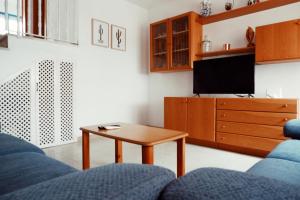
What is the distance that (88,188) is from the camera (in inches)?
16.2

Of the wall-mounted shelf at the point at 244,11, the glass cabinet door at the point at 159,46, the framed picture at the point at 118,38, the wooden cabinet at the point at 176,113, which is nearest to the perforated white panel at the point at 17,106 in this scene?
the framed picture at the point at 118,38

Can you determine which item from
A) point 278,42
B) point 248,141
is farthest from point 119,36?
point 248,141

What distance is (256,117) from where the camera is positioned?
273cm

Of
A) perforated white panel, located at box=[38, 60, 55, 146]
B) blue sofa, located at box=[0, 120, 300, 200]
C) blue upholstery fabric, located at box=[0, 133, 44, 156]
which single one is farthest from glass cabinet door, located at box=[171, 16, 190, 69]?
blue sofa, located at box=[0, 120, 300, 200]

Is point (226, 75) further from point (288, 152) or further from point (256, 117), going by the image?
point (288, 152)

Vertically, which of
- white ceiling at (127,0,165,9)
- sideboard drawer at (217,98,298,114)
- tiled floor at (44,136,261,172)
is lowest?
tiled floor at (44,136,261,172)

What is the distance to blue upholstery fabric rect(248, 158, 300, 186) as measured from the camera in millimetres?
1011

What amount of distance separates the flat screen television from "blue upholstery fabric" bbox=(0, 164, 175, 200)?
9.23 ft

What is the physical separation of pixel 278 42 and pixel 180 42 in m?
1.55

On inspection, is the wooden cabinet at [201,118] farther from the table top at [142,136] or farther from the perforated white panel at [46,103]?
the perforated white panel at [46,103]

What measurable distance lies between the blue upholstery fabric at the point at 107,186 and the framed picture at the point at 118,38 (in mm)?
3887

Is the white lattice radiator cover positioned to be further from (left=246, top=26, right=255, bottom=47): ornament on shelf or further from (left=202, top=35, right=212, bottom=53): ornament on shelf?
(left=246, top=26, right=255, bottom=47): ornament on shelf

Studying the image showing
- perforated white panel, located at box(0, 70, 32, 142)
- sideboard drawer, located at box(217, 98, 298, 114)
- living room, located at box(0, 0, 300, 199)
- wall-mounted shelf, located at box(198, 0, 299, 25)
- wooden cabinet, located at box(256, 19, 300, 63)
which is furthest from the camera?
wall-mounted shelf, located at box(198, 0, 299, 25)

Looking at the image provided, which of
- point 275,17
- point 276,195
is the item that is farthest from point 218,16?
point 276,195
